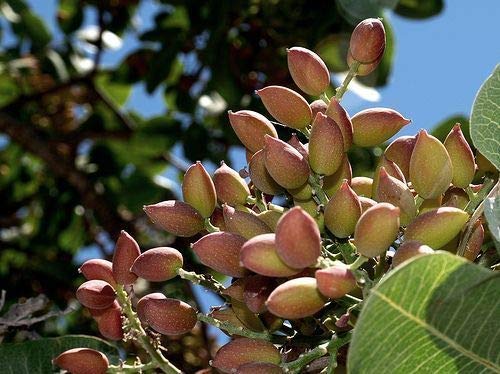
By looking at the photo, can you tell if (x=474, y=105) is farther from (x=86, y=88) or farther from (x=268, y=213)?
(x=86, y=88)

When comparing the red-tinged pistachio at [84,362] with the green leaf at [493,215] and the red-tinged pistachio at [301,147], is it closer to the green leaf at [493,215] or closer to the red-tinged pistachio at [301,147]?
the red-tinged pistachio at [301,147]

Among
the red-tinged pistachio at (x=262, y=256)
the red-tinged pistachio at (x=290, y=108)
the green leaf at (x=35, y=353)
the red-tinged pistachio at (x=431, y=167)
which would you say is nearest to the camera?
the red-tinged pistachio at (x=262, y=256)

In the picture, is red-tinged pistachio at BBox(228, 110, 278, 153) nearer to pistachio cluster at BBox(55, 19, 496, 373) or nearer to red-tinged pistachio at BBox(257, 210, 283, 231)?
pistachio cluster at BBox(55, 19, 496, 373)

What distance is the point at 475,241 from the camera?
→ 833 millimetres

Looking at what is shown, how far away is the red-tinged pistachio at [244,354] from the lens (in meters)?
0.83

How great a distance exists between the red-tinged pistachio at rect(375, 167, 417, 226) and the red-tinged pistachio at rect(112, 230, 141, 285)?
10.2 inches

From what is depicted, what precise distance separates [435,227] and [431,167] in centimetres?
8

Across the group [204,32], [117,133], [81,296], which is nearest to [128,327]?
[81,296]

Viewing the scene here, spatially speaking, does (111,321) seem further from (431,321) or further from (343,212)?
(431,321)

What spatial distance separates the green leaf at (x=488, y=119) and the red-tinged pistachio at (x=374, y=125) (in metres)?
0.12

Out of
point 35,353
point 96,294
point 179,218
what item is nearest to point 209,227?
point 179,218

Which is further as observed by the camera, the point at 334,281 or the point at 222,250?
the point at 222,250

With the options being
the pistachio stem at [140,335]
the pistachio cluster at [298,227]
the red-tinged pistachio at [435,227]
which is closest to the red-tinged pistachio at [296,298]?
the pistachio cluster at [298,227]

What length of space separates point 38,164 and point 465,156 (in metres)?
2.28
